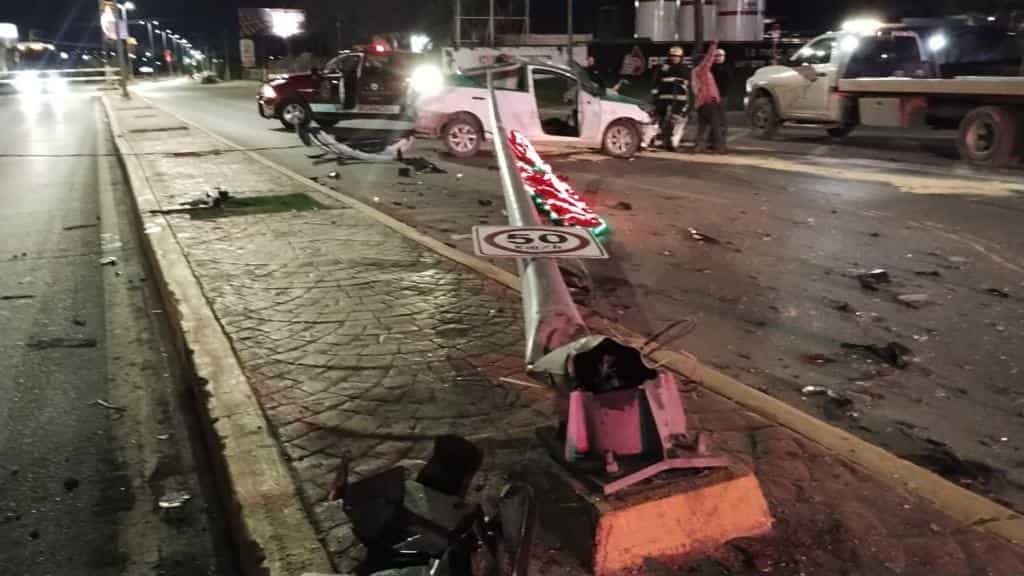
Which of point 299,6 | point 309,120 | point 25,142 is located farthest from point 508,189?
point 299,6

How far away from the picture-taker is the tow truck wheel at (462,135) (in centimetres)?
1588

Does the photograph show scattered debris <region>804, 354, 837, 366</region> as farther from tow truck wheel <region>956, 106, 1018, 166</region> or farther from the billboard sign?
the billboard sign

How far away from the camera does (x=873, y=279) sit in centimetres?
761

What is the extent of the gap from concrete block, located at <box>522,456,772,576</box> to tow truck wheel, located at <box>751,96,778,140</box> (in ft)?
58.4

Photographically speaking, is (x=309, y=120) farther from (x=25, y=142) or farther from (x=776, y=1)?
(x=776, y=1)

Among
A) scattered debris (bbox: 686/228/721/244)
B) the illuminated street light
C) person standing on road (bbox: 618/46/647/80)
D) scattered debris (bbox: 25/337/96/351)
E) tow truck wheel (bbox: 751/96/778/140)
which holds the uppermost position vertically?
the illuminated street light

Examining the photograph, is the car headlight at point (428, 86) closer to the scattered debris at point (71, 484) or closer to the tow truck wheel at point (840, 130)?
the tow truck wheel at point (840, 130)

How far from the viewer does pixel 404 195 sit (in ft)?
39.7

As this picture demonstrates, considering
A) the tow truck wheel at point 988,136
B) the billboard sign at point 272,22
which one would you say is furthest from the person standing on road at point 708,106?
the billboard sign at point 272,22

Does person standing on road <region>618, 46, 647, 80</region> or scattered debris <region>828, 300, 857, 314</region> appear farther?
person standing on road <region>618, 46, 647, 80</region>

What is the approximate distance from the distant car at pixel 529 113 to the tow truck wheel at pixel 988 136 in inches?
209

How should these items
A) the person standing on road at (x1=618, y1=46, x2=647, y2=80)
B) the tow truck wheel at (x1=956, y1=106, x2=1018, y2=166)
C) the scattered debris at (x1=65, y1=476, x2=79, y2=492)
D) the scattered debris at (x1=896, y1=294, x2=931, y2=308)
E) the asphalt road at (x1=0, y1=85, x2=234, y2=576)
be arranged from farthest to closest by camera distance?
the person standing on road at (x1=618, y1=46, x2=647, y2=80) → the tow truck wheel at (x1=956, y1=106, x2=1018, y2=166) → the scattered debris at (x1=896, y1=294, x2=931, y2=308) → the scattered debris at (x1=65, y1=476, x2=79, y2=492) → the asphalt road at (x1=0, y1=85, x2=234, y2=576)

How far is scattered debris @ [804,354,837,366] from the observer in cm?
570

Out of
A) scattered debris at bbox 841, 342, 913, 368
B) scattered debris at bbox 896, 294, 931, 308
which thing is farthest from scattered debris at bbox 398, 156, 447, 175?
scattered debris at bbox 841, 342, 913, 368
